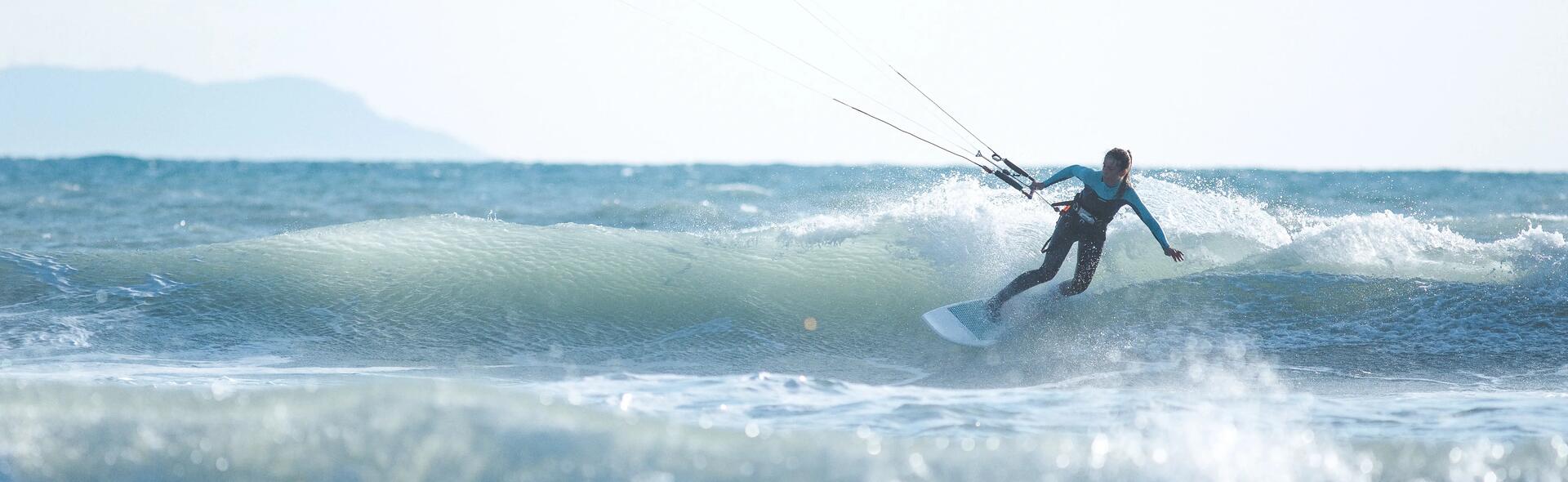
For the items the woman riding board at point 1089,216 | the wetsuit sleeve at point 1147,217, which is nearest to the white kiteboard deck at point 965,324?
the woman riding board at point 1089,216

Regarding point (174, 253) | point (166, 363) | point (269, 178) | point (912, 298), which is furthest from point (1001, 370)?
point (269, 178)

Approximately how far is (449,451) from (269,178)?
1174 inches

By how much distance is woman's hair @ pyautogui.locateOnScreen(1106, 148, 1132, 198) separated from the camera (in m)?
6.64

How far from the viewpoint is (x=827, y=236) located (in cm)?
1016

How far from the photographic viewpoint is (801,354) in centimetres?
760

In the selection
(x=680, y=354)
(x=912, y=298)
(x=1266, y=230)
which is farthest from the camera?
(x=1266, y=230)

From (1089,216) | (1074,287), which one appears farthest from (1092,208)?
(1074,287)

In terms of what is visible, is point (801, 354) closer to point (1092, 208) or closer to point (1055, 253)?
point (1055, 253)

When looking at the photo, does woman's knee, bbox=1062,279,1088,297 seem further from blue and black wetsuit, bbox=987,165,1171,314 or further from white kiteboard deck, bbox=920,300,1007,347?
white kiteboard deck, bbox=920,300,1007,347

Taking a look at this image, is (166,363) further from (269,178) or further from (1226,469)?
(269,178)

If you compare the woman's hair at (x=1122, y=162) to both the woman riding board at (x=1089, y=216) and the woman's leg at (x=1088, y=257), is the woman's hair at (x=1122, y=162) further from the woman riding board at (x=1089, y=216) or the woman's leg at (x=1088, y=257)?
the woman's leg at (x=1088, y=257)

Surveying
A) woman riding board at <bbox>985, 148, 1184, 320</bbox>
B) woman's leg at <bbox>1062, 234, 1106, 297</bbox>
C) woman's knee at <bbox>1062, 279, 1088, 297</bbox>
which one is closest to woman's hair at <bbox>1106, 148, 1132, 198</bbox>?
woman riding board at <bbox>985, 148, 1184, 320</bbox>

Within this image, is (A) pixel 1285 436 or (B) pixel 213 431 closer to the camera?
(B) pixel 213 431

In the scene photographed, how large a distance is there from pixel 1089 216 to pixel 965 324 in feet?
3.88
